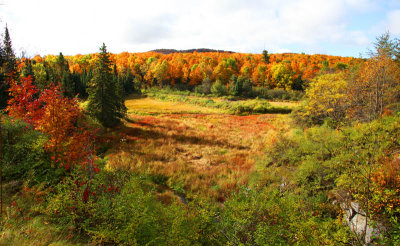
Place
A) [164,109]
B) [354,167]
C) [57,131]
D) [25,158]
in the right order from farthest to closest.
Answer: [164,109], [57,131], [25,158], [354,167]

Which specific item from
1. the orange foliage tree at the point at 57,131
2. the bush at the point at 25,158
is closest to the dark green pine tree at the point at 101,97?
the orange foliage tree at the point at 57,131

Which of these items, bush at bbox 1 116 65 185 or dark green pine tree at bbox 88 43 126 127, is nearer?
bush at bbox 1 116 65 185

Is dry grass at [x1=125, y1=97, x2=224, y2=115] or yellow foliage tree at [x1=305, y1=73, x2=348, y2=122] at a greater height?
yellow foliage tree at [x1=305, y1=73, x2=348, y2=122]

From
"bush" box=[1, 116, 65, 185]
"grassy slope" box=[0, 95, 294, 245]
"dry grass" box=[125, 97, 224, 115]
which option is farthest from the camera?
"dry grass" box=[125, 97, 224, 115]

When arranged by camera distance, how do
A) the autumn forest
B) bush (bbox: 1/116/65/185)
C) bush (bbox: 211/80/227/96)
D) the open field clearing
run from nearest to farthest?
the autumn forest → bush (bbox: 1/116/65/185) → the open field clearing → bush (bbox: 211/80/227/96)

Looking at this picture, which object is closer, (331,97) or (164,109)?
(331,97)

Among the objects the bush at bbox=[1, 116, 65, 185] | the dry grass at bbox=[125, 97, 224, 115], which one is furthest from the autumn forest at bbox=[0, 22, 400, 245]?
the dry grass at bbox=[125, 97, 224, 115]

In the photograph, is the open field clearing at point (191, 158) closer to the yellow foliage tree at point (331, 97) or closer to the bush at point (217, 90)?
the yellow foliage tree at point (331, 97)

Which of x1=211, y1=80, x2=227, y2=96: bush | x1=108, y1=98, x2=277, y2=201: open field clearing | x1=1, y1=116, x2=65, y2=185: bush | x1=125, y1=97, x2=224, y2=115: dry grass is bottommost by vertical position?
x1=108, y1=98, x2=277, y2=201: open field clearing

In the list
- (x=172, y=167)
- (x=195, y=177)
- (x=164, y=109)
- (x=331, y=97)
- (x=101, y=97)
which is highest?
(x=101, y=97)

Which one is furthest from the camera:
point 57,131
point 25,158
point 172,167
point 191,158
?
point 191,158

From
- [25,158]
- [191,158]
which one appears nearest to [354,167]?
[191,158]

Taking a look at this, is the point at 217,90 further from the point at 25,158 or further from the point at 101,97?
the point at 25,158

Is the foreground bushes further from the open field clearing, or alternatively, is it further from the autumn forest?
the open field clearing
